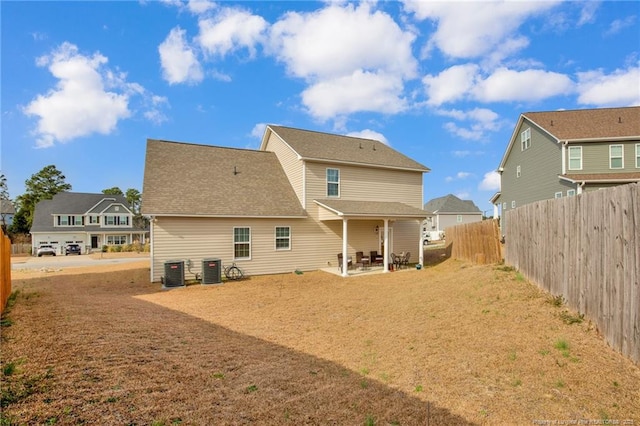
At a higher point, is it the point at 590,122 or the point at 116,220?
the point at 590,122

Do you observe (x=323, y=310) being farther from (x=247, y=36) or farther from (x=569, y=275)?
(x=247, y=36)

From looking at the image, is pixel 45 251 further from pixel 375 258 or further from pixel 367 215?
pixel 367 215

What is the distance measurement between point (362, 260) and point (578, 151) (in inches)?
606

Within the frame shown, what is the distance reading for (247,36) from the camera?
44.4ft

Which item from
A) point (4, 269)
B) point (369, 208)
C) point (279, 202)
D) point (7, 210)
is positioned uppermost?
point (7, 210)

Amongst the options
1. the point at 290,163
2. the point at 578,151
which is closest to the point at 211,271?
the point at 290,163

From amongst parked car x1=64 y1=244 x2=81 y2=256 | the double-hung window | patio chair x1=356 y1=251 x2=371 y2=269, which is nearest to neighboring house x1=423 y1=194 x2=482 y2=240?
patio chair x1=356 y1=251 x2=371 y2=269

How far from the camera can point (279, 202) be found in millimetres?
16234

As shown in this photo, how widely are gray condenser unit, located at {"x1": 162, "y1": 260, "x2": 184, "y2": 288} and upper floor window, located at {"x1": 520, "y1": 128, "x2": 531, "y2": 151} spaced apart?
2409cm

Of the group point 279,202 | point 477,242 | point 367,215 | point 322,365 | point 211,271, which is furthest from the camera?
point 279,202

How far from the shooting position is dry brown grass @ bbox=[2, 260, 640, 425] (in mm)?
3387

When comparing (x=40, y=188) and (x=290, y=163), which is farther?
(x=40, y=188)

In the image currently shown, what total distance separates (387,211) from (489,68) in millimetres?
8088

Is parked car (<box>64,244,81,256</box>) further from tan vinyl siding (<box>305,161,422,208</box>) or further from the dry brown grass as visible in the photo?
the dry brown grass
